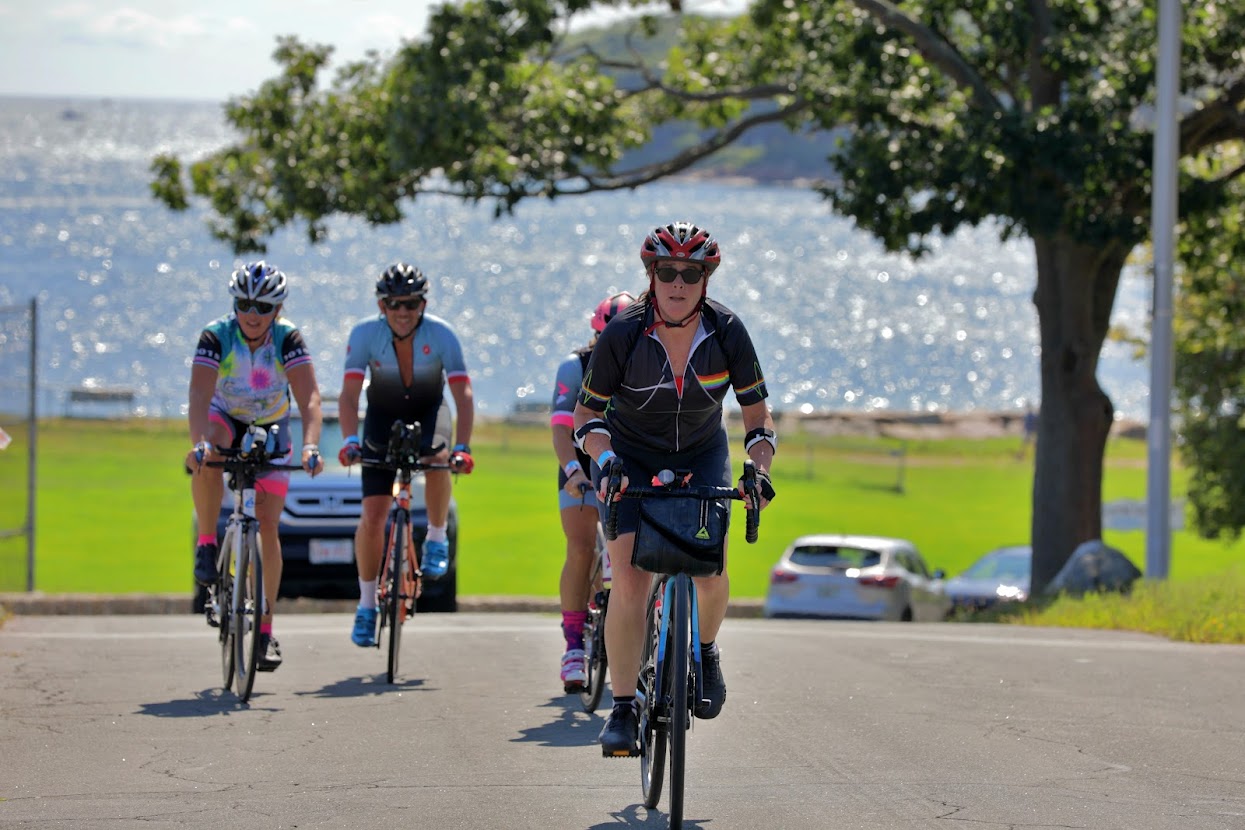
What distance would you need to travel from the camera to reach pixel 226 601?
9648 mm

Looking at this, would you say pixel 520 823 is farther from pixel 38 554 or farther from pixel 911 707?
pixel 38 554

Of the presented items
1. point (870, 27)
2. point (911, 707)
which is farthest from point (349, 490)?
point (870, 27)

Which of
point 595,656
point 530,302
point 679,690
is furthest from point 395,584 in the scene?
point 530,302

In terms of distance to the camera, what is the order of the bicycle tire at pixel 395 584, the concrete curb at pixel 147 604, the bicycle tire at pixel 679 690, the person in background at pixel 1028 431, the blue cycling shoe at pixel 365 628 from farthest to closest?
the person in background at pixel 1028 431
the concrete curb at pixel 147 604
the blue cycling shoe at pixel 365 628
the bicycle tire at pixel 395 584
the bicycle tire at pixel 679 690

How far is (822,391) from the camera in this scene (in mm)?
112688

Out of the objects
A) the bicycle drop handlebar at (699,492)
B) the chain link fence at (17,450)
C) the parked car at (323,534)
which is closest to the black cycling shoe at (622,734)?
the bicycle drop handlebar at (699,492)

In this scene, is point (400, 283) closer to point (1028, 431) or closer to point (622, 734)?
point (622, 734)

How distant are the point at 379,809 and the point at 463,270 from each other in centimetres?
14935

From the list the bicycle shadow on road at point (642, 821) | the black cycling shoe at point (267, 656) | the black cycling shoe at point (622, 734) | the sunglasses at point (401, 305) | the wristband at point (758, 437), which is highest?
A: the sunglasses at point (401, 305)

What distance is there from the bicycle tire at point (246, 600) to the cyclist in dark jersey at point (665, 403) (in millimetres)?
2975

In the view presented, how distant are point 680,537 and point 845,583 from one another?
618 inches

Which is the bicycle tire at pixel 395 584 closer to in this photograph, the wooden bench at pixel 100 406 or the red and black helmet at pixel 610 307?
the red and black helmet at pixel 610 307

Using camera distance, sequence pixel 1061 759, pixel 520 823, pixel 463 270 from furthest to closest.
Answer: pixel 463 270 → pixel 1061 759 → pixel 520 823

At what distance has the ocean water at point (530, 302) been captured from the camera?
113062mm
